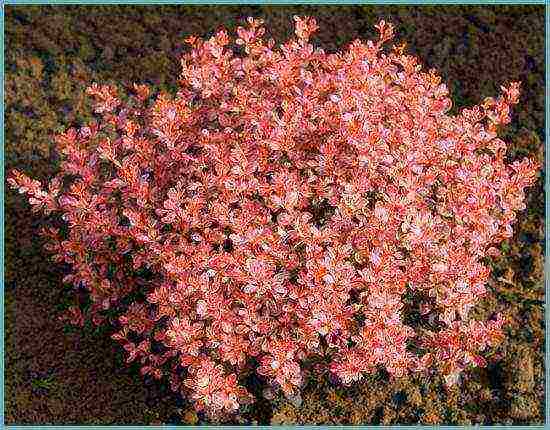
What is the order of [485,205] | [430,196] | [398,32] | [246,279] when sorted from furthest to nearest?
[398,32]
[430,196]
[485,205]
[246,279]

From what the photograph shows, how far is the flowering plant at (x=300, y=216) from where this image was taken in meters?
3.30

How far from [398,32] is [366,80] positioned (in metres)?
2.55

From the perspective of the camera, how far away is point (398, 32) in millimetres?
6059

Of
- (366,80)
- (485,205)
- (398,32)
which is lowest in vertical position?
(485,205)

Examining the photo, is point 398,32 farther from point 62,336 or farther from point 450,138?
point 62,336

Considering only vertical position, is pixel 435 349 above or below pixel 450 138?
below

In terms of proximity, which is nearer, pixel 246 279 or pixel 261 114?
pixel 246 279

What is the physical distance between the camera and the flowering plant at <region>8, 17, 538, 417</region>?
130 inches

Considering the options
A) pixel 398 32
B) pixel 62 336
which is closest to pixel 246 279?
pixel 62 336

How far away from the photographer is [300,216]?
333 centimetres

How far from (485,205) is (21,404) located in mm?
2460

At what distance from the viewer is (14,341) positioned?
14.7 feet

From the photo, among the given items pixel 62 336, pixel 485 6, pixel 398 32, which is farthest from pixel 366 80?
pixel 485 6

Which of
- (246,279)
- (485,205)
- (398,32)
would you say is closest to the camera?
(246,279)
